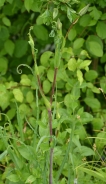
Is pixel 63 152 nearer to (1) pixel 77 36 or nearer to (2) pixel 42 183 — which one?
(2) pixel 42 183

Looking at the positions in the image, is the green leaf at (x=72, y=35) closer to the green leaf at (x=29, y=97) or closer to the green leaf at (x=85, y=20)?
the green leaf at (x=85, y=20)

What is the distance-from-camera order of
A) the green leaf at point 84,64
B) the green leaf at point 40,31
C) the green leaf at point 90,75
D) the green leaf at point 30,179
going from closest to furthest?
the green leaf at point 30,179 < the green leaf at point 84,64 < the green leaf at point 90,75 < the green leaf at point 40,31

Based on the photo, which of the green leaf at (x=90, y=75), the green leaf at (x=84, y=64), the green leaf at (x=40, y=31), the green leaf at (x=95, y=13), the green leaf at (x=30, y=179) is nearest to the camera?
the green leaf at (x=30, y=179)

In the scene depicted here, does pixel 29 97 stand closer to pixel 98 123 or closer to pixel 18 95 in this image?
pixel 18 95

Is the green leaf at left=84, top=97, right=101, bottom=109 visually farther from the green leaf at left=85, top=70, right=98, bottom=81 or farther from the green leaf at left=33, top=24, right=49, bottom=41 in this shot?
the green leaf at left=33, top=24, right=49, bottom=41

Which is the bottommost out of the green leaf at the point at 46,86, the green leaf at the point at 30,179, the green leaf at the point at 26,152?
the green leaf at the point at 30,179

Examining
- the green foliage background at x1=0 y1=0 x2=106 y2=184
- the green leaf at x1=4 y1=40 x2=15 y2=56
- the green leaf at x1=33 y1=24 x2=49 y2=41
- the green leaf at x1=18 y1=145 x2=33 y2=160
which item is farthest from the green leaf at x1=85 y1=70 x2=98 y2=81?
the green leaf at x1=18 y1=145 x2=33 y2=160

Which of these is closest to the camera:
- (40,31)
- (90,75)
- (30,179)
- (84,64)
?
(30,179)

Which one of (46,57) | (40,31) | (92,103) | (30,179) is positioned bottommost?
(30,179)

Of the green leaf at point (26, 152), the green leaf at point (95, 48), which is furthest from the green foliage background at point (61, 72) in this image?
the green leaf at point (26, 152)

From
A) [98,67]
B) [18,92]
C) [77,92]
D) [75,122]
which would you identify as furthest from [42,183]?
[98,67]

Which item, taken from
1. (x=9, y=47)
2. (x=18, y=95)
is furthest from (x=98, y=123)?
(x=9, y=47)
